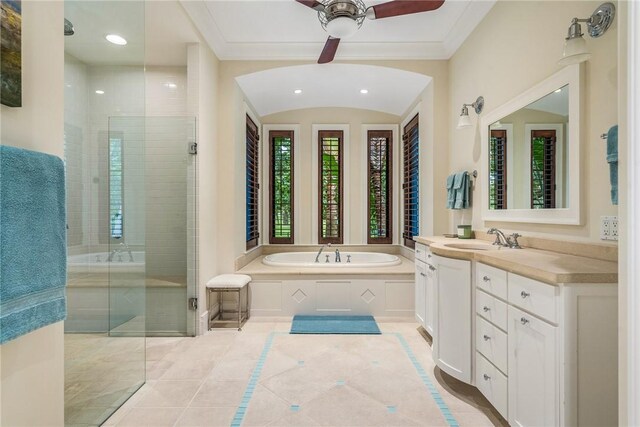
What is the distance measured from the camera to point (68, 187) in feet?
5.24

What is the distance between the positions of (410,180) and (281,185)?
1.92 metres

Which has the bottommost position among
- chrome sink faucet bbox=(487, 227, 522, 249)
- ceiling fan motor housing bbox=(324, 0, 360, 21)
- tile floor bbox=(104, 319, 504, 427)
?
tile floor bbox=(104, 319, 504, 427)

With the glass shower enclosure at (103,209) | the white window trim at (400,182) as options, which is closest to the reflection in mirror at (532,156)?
the white window trim at (400,182)

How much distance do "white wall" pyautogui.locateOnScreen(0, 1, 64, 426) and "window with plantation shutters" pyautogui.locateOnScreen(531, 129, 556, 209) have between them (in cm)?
258

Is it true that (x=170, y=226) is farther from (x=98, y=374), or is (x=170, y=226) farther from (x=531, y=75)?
(x=531, y=75)

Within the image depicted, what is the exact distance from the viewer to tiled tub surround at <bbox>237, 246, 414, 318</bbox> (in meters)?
3.34

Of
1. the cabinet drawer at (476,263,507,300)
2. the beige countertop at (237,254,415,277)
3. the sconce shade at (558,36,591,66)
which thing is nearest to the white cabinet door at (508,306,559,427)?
the cabinet drawer at (476,263,507,300)

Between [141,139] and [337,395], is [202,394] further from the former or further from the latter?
[141,139]

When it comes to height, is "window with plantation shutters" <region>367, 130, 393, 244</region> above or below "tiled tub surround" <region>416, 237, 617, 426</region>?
above

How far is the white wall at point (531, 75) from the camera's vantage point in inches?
61.0

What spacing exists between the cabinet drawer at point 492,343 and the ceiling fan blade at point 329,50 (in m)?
2.49

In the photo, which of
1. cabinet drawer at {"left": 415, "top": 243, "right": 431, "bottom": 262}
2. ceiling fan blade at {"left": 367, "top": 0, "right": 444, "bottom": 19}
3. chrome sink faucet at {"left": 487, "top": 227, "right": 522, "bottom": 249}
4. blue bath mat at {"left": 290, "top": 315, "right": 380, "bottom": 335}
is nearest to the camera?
chrome sink faucet at {"left": 487, "top": 227, "right": 522, "bottom": 249}

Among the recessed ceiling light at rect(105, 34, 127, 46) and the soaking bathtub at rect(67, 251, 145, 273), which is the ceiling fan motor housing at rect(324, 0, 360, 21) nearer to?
the recessed ceiling light at rect(105, 34, 127, 46)

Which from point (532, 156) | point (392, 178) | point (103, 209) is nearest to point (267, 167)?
point (392, 178)
